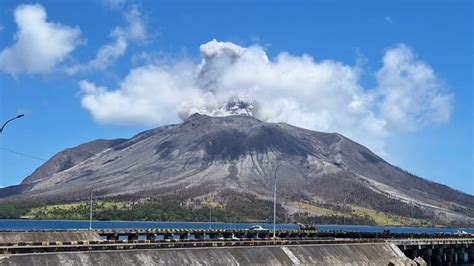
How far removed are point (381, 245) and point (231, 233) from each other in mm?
38436

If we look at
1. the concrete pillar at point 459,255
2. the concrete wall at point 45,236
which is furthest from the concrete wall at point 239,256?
the concrete pillar at point 459,255

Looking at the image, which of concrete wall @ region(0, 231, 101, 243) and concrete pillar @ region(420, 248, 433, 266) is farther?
concrete pillar @ region(420, 248, 433, 266)

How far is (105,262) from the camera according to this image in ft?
173

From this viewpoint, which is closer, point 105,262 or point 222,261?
point 105,262

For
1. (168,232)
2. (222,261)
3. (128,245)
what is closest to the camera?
(128,245)

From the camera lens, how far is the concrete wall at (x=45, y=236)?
80.5m

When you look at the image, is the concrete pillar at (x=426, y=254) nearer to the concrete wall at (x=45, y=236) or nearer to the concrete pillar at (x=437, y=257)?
the concrete pillar at (x=437, y=257)

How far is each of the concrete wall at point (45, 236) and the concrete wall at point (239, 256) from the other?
2809 centimetres

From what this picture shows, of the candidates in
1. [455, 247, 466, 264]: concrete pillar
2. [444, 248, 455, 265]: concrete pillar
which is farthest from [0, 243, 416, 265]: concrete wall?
[455, 247, 466, 264]: concrete pillar

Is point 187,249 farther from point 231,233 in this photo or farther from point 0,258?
point 231,233

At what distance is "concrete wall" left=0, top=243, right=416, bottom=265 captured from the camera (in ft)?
167

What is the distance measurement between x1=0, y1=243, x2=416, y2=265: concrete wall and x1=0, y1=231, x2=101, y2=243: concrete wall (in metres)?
28.1

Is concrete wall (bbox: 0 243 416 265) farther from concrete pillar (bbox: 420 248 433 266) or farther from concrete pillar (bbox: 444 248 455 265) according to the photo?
concrete pillar (bbox: 444 248 455 265)

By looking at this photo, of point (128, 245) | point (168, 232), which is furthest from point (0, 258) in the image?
point (168, 232)
